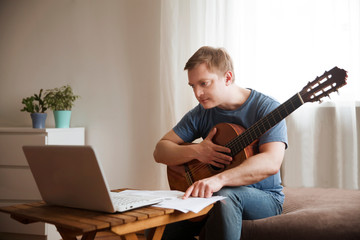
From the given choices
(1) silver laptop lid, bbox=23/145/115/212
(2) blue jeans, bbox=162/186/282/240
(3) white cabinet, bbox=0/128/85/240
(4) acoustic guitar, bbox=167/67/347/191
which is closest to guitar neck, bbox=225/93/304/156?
(4) acoustic guitar, bbox=167/67/347/191

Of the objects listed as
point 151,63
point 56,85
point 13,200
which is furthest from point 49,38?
point 13,200

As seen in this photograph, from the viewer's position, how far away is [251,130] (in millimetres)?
1680

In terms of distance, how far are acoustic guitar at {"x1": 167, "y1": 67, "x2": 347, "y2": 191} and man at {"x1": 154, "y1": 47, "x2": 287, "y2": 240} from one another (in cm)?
3

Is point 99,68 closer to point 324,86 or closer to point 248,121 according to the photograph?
point 248,121

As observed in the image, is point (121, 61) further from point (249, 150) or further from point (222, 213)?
point (222, 213)

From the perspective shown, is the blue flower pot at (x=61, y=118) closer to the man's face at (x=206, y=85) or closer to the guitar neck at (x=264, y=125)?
the man's face at (x=206, y=85)

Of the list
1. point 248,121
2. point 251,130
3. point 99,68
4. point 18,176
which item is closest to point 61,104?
point 99,68

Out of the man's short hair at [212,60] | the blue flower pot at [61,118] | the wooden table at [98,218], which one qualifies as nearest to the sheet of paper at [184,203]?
the wooden table at [98,218]

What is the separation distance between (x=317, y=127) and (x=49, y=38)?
2267mm

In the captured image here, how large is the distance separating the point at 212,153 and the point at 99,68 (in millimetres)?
1839

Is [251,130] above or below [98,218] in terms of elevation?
above

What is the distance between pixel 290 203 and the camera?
1.93 metres

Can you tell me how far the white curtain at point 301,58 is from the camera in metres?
2.47

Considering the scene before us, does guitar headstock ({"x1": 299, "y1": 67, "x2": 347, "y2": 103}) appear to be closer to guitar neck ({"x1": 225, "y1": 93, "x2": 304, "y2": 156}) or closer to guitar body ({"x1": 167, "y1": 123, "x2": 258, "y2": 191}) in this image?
guitar neck ({"x1": 225, "y1": 93, "x2": 304, "y2": 156})
